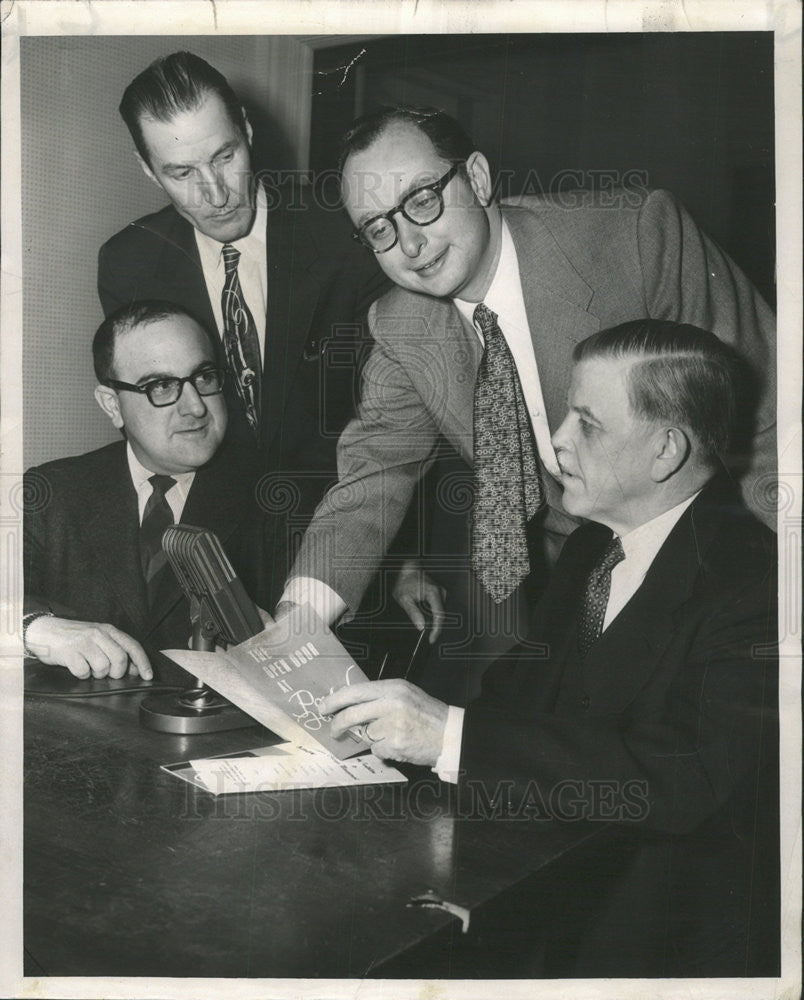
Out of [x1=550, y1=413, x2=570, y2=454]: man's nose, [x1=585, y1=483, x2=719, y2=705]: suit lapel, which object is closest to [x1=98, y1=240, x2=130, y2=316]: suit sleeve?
[x1=550, y1=413, x2=570, y2=454]: man's nose

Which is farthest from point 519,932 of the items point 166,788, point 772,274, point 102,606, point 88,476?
point 772,274

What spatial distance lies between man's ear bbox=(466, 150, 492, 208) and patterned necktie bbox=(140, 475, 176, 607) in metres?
0.77

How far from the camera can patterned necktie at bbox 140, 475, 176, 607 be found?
1909mm

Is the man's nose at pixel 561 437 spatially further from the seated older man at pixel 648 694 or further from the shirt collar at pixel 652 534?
the shirt collar at pixel 652 534

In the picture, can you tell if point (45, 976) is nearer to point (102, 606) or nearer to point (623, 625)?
point (102, 606)

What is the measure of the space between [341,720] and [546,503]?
54 centimetres

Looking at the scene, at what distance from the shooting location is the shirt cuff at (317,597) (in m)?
1.86

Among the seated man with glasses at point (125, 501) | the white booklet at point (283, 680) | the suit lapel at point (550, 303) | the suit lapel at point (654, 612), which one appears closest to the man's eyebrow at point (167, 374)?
the seated man with glasses at point (125, 501)

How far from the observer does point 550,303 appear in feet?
6.05

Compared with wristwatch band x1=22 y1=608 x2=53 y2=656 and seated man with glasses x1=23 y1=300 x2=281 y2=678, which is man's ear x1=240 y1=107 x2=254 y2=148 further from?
wristwatch band x1=22 y1=608 x2=53 y2=656

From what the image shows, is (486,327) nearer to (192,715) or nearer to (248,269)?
(248,269)

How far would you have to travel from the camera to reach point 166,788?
1.58 meters

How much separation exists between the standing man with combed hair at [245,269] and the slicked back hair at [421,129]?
0.48 ft
